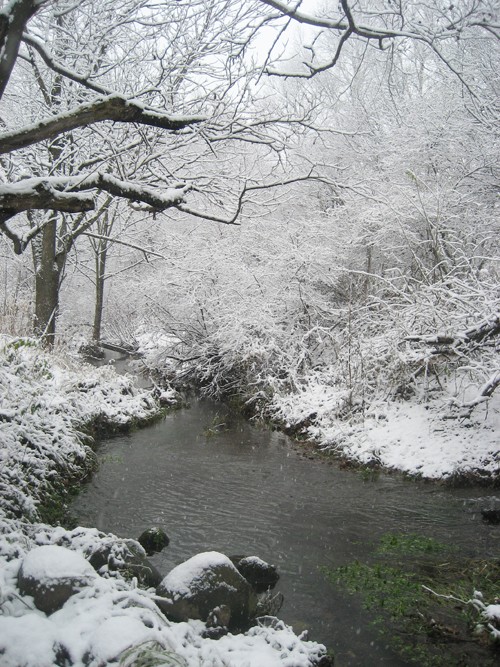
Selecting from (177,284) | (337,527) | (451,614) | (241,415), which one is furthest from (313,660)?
(177,284)

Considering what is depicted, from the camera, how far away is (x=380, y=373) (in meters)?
10.3

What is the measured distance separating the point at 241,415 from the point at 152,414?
2399 millimetres

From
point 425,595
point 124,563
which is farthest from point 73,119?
point 425,595

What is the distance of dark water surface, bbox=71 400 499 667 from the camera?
4.86 metres

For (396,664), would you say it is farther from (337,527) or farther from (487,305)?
(487,305)

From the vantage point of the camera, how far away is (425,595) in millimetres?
4957

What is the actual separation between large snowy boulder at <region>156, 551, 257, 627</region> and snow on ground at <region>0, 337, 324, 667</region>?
0.16m

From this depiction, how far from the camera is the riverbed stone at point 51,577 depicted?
3.60 meters

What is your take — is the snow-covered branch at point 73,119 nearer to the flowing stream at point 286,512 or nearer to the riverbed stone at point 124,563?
the riverbed stone at point 124,563

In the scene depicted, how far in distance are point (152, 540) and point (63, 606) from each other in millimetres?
2286

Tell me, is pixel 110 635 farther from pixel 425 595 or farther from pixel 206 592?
pixel 425 595

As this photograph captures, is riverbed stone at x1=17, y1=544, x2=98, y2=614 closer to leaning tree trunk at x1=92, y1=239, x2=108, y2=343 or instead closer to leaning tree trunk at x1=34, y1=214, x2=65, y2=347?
leaning tree trunk at x1=34, y1=214, x2=65, y2=347

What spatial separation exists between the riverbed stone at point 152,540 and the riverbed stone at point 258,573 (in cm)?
105

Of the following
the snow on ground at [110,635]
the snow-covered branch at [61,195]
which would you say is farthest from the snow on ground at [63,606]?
the snow-covered branch at [61,195]
